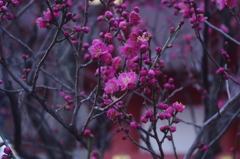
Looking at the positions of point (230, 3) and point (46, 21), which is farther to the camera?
point (230, 3)

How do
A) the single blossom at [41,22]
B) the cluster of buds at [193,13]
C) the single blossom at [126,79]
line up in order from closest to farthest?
the single blossom at [126,79] < the single blossom at [41,22] < the cluster of buds at [193,13]

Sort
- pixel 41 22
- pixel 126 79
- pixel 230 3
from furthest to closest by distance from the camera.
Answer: pixel 230 3 < pixel 41 22 < pixel 126 79

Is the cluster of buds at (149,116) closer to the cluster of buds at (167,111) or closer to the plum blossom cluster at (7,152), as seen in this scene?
the cluster of buds at (167,111)

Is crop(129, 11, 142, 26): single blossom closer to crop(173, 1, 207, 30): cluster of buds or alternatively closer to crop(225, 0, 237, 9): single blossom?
crop(173, 1, 207, 30): cluster of buds

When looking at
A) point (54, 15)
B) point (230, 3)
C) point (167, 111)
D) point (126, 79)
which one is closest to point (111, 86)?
point (126, 79)

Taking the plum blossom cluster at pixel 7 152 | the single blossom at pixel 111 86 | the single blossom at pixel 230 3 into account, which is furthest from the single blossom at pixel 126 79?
the single blossom at pixel 230 3

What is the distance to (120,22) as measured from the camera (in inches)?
52.4

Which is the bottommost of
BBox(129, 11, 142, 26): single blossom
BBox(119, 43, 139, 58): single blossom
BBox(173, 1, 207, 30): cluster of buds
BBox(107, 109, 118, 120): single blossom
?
BBox(107, 109, 118, 120): single blossom

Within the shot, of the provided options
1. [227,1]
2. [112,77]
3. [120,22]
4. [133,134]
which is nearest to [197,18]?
[227,1]

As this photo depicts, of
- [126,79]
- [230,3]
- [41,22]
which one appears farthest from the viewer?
[230,3]

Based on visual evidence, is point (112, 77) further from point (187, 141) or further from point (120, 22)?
point (187, 141)

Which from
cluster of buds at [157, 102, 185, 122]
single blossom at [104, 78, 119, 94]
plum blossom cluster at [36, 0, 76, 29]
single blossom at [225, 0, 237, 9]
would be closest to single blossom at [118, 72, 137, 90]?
single blossom at [104, 78, 119, 94]

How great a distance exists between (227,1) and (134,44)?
637 millimetres

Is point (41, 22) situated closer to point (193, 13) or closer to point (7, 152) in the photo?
point (7, 152)
